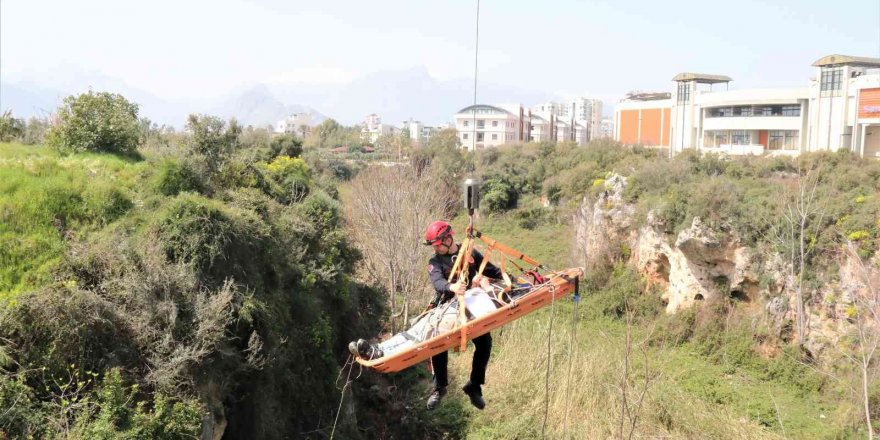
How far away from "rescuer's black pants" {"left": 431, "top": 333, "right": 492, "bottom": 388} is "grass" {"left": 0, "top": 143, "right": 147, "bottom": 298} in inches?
210

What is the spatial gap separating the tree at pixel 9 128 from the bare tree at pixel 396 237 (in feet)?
31.9

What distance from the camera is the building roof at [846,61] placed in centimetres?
3188

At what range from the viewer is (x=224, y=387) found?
31.1 ft

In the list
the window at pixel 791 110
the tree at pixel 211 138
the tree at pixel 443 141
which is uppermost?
the window at pixel 791 110

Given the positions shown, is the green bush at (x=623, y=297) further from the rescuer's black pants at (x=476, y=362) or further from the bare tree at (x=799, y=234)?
the rescuer's black pants at (x=476, y=362)

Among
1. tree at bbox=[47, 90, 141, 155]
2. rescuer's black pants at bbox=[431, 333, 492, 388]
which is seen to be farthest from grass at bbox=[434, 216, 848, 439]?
tree at bbox=[47, 90, 141, 155]

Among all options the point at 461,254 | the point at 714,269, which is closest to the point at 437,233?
the point at 461,254

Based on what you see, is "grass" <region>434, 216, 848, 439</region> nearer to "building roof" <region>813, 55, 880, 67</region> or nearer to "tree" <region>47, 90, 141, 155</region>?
"tree" <region>47, 90, 141, 155</region>

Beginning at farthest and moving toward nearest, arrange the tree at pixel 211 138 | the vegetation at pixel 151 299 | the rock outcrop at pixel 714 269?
the rock outcrop at pixel 714 269
the tree at pixel 211 138
the vegetation at pixel 151 299

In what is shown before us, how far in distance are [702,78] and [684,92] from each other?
1.54 meters

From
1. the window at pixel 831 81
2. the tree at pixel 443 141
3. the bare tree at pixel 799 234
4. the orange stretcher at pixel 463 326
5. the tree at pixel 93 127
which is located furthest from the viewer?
the tree at pixel 443 141

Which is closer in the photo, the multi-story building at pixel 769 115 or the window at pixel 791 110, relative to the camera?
the multi-story building at pixel 769 115

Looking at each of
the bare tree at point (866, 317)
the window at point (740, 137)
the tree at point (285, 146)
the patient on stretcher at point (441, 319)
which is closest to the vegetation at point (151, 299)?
the patient on stretcher at point (441, 319)

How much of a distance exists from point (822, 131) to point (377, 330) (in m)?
27.7
